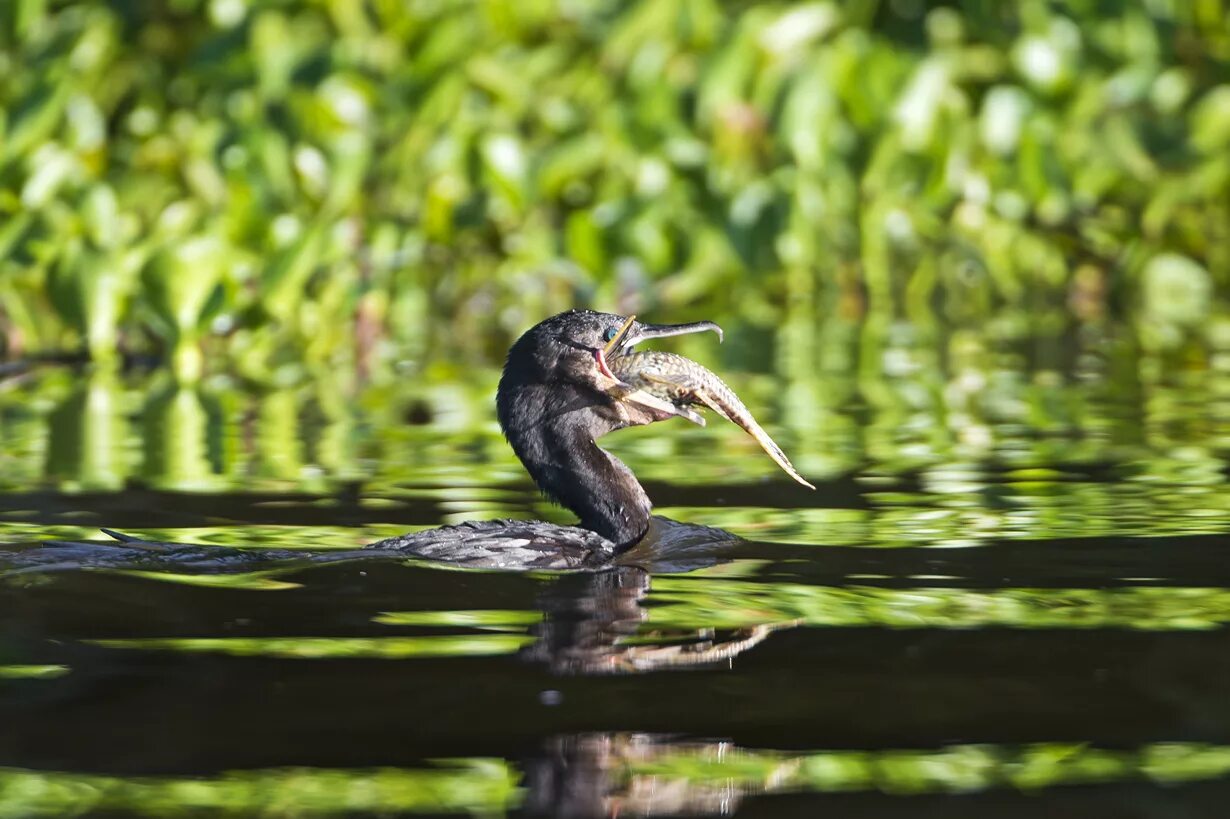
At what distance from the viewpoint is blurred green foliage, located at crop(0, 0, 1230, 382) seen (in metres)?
12.2

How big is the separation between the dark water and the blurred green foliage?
338 cm

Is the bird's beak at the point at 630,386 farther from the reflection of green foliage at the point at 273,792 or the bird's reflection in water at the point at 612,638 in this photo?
the reflection of green foliage at the point at 273,792

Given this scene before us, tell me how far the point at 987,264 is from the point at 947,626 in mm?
10590

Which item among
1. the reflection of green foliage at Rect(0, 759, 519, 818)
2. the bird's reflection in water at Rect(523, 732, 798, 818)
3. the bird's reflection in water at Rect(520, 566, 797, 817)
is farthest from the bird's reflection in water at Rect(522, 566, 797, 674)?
the reflection of green foliage at Rect(0, 759, 519, 818)

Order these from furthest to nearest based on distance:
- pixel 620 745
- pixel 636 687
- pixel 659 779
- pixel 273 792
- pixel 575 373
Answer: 1. pixel 575 373
2. pixel 636 687
3. pixel 620 745
4. pixel 659 779
5. pixel 273 792

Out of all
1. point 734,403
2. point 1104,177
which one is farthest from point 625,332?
point 1104,177

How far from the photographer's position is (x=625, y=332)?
22.8ft

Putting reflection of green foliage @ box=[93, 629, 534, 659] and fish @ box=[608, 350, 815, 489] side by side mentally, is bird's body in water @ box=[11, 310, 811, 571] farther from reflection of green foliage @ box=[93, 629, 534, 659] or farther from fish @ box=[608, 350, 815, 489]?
reflection of green foliage @ box=[93, 629, 534, 659]

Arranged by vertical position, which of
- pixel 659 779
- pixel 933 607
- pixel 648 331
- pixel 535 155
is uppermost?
pixel 535 155

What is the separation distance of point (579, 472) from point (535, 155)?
284 inches

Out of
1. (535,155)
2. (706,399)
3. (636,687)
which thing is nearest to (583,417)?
(706,399)

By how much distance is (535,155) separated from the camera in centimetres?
1393

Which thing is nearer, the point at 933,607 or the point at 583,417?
the point at 933,607

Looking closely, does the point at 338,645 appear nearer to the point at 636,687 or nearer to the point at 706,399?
the point at 636,687
